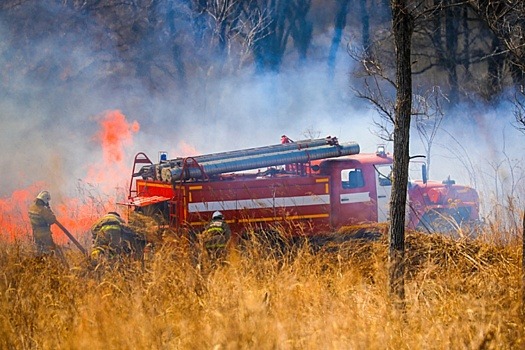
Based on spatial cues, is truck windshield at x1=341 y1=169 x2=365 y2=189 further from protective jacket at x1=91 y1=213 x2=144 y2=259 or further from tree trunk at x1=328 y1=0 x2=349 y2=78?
tree trunk at x1=328 y1=0 x2=349 y2=78

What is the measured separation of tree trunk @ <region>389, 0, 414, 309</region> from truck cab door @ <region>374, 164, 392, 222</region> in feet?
18.1

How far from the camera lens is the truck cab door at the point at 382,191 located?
35.3ft

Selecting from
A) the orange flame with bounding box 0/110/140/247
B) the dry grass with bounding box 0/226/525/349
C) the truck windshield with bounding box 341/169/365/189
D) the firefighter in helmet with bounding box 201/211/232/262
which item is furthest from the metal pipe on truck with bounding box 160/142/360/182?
the dry grass with bounding box 0/226/525/349

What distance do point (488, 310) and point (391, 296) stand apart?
878mm

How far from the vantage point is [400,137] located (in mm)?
5184

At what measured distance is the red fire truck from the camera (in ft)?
32.3

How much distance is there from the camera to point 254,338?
142 inches

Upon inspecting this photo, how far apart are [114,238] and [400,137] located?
15.4 feet

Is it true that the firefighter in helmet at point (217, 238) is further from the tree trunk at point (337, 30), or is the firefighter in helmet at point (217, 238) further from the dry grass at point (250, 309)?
the tree trunk at point (337, 30)

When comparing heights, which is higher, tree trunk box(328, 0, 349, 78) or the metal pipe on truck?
tree trunk box(328, 0, 349, 78)

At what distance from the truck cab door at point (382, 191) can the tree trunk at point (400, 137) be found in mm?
5508

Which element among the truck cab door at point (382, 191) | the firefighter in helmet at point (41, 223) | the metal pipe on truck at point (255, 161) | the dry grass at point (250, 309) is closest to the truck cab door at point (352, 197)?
the truck cab door at point (382, 191)

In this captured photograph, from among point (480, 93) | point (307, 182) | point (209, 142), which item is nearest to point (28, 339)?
point (307, 182)

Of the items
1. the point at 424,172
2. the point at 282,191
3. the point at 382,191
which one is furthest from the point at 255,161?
the point at 424,172
